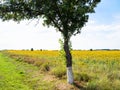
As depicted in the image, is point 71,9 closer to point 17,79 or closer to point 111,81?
point 111,81

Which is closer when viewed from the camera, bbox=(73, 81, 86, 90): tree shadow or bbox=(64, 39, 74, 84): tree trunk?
bbox=(73, 81, 86, 90): tree shadow

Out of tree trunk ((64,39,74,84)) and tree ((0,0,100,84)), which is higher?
tree ((0,0,100,84))

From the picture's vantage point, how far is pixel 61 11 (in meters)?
21.1

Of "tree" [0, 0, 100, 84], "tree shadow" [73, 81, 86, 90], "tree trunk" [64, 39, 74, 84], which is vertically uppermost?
"tree" [0, 0, 100, 84]

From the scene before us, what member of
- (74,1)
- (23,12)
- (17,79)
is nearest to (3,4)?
(23,12)

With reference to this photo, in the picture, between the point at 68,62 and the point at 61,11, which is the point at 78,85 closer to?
the point at 68,62

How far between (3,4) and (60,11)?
334cm

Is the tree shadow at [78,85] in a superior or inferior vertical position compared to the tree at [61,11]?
inferior

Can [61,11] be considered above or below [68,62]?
above

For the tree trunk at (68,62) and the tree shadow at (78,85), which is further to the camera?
the tree trunk at (68,62)

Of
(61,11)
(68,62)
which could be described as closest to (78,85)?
(68,62)

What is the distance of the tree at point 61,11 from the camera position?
20.8 meters

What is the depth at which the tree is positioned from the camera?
20.8m

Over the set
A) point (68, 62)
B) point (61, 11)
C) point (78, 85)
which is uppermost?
point (61, 11)
